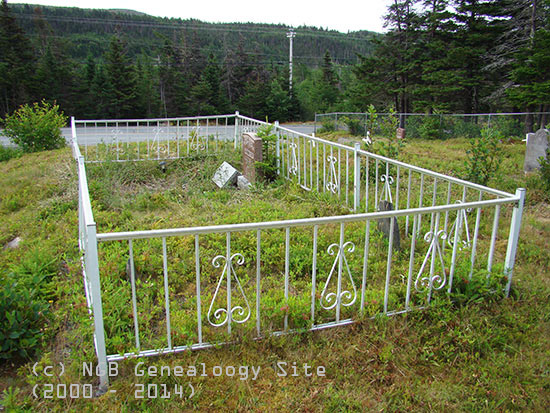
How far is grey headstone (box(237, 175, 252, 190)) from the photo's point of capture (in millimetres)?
7623

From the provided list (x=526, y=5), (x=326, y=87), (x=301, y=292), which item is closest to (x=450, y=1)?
(x=526, y=5)

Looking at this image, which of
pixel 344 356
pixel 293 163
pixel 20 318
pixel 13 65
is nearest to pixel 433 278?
pixel 344 356

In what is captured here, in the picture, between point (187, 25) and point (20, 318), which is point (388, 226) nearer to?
point (20, 318)

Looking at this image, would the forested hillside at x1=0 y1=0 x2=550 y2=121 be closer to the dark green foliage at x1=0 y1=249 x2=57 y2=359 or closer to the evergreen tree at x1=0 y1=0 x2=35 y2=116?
the evergreen tree at x1=0 y1=0 x2=35 y2=116

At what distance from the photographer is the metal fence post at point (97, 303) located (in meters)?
2.42

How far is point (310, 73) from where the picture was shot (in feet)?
158

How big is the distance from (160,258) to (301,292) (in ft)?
5.33

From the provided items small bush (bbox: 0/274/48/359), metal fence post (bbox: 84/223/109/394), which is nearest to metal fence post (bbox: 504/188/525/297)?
metal fence post (bbox: 84/223/109/394)

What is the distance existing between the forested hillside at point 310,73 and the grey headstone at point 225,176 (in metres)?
13.8

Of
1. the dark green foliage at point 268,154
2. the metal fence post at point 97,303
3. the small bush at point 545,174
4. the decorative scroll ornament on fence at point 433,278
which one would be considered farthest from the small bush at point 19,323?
the small bush at point 545,174

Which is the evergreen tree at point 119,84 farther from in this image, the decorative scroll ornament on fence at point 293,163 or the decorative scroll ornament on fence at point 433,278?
the decorative scroll ornament on fence at point 433,278

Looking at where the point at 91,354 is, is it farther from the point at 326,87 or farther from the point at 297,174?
the point at 326,87

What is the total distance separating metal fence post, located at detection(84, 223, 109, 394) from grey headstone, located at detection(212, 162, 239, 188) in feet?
17.5

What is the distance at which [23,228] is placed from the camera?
5770 mm
